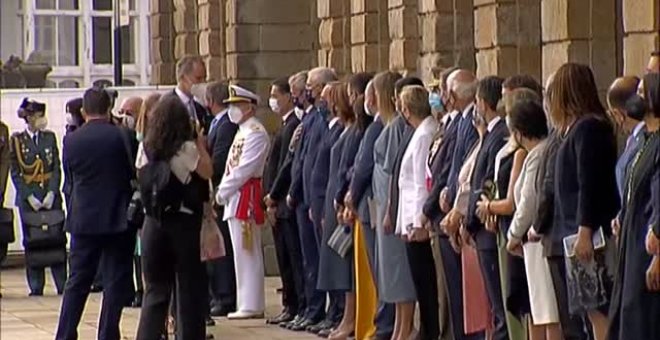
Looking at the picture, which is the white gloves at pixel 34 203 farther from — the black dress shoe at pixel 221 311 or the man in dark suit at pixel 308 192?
the man in dark suit at pixel 308 192

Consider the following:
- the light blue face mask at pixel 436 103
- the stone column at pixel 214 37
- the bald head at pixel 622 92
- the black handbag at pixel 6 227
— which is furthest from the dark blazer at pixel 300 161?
the stone column at pixel 214 37

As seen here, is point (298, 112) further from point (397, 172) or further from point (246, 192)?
point (397, 172)

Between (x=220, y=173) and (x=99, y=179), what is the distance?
3.17 metres

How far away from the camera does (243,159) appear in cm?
1642

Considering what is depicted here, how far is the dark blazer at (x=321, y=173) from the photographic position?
606 inches

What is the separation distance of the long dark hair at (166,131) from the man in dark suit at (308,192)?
302cm

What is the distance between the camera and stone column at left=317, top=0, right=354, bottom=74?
21000 mm

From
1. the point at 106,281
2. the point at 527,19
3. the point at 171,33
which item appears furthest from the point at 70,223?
the point at 171,33

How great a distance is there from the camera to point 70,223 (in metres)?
14.2

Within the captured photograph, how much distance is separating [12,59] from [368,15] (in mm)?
14730

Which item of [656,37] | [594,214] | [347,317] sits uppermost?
[656,37]

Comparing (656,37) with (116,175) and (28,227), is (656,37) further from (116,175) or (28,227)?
(28,227)

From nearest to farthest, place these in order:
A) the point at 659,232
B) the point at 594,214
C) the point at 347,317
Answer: the point at 659,232
the point at 594,214
the point at 347,317

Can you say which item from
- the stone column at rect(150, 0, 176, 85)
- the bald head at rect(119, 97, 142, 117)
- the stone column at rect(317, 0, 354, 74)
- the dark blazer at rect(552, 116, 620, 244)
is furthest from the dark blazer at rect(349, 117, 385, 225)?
the stone column at rect(150, 0, 176, 85)
